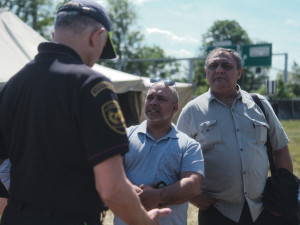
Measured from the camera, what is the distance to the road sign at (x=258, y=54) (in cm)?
2445

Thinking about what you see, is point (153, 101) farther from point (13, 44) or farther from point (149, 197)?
point (13, 44)

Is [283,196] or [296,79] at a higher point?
[283,196]

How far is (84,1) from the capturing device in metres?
1.69

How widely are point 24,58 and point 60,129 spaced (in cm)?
549

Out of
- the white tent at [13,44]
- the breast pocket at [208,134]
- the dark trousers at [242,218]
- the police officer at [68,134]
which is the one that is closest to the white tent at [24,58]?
the white tent at [13,44]

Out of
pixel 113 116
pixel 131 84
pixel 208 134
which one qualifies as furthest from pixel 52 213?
pixel 131 84

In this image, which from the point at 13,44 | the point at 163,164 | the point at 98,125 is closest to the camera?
the point at 98,125

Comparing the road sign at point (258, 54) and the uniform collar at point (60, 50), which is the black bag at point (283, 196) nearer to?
the uniform collar at point (60, 50)

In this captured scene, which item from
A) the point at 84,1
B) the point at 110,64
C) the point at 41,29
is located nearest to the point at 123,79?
the point at 84,1

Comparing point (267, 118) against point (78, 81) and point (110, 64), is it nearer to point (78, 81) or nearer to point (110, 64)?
point (78, 81)

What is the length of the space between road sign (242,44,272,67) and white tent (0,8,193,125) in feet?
56.3

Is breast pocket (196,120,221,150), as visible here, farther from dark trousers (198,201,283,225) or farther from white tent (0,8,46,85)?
white tent (0,8,46,85)

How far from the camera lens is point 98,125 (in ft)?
4.71

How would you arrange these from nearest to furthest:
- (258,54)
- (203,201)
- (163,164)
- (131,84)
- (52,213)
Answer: (52,213), (163,164), (203,201), (131,84), (258,54)
